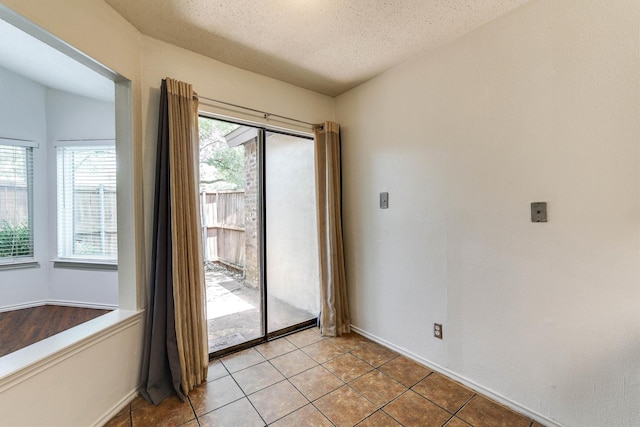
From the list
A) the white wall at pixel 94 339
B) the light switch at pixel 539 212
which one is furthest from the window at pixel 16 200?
the light switch at pixel 539 212

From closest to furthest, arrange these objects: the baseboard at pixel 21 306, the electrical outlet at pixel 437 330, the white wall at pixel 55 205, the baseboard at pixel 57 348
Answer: the baseboard at pixel 57 348 < the electrical outlet at pixel 437 330 < the baseboard at pixel 21 306 < the white wall at pixel 55 205

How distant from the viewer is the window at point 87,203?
342 cm

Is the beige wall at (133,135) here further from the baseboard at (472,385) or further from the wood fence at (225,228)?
the baseboard at (472,385)

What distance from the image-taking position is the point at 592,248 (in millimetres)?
1416

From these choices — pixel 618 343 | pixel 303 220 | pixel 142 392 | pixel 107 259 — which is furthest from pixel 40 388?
pixel 618 343

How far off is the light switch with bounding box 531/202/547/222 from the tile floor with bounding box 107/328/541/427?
3.98 ft

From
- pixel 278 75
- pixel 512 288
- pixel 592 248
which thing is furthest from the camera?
pixel 278 75

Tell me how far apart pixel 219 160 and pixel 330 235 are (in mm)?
1340

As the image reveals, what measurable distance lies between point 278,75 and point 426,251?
2.07 m

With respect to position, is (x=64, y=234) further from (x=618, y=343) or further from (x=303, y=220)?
(x=618, y=343)

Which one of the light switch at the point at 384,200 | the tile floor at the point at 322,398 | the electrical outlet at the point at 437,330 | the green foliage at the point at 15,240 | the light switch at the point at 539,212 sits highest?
the light switch at the point at 384,200

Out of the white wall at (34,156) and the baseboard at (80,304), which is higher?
the white wall at (34,156)

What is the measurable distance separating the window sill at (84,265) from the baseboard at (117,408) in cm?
212

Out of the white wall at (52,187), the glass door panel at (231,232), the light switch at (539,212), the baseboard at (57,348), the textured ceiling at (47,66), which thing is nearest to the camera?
the baseboard at (57,348)
